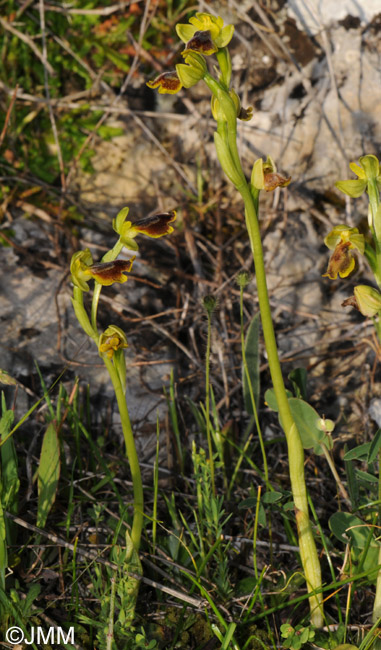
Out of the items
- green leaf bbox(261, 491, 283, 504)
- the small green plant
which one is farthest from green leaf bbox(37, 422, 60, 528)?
the small green plant

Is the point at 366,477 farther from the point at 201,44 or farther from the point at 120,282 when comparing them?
the point at 201,44

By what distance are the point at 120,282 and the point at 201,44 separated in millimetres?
498

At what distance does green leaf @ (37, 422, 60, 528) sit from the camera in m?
1.57

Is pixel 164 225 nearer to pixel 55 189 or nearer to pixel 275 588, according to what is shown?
pixel 275 588

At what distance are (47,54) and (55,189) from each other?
0.65 m

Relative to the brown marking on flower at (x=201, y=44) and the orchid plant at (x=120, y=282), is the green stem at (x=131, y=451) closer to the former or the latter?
the orchid plant at (x=120, y=282)

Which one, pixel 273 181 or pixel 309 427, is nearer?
pixel 273 181

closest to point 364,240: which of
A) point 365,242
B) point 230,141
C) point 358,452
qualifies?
point 365,242

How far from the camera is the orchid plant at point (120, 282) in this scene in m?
1.30

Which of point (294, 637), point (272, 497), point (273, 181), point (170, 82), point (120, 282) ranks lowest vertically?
point (294, 637)

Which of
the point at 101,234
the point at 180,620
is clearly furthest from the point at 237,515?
the point at 101,234

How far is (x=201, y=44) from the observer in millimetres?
1227

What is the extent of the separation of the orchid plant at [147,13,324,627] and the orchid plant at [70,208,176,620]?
17cm

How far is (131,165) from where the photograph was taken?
8.76 ft
